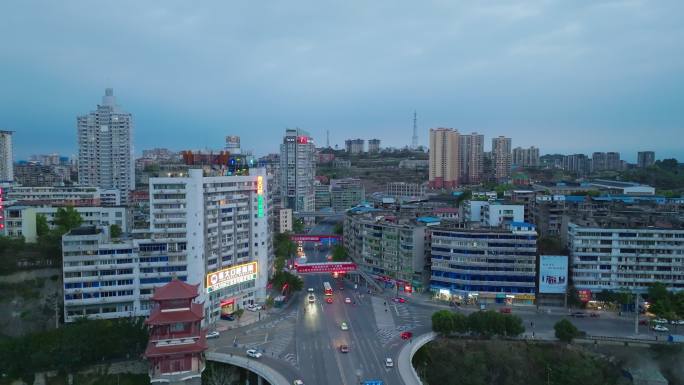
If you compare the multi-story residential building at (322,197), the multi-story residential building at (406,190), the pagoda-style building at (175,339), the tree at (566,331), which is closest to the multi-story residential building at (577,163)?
the multi-story residential building at (406,190)

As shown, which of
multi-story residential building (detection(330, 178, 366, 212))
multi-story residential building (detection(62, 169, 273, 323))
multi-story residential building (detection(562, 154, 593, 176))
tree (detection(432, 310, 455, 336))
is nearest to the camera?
multi-story residential building (detection(62, 169, 273, 323))

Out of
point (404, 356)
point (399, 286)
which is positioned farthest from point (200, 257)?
point (399, 286)

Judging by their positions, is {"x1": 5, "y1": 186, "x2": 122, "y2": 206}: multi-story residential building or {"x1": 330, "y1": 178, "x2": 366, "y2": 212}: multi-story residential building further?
{"x1": 330, "y1": 178, "x2": 366, "y2": 212}: multi-story residential building

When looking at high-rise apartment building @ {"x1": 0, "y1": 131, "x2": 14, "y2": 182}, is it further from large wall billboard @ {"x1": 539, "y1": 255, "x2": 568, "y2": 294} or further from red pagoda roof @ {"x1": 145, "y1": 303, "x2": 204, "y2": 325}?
large wall billboard @ {"x1": 539, "y1": 255, "x2": 568, "y2": 294}

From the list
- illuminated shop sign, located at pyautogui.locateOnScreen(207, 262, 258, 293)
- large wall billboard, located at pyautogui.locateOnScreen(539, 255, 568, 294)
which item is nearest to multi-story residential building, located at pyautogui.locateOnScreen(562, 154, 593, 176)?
large wall billboard, located at pyautogui.locateOnScreen(539, 255, 568, 294)

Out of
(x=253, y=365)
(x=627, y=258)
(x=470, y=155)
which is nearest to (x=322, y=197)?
(x=470, y=155)

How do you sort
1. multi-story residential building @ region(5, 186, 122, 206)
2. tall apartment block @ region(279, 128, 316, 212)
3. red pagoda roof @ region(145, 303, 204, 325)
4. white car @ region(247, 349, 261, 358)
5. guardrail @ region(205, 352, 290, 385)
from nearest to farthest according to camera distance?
red pagoda roof @ region(145, 303, 204, 325)
guardrail @ region(205, 352, 290, 385)
white car @ region(247, 349, 261, 358)
multi-story residential building @ region(5, 186, 122, 206)
tall apartment block @ region(279, 128, 316, 212)
